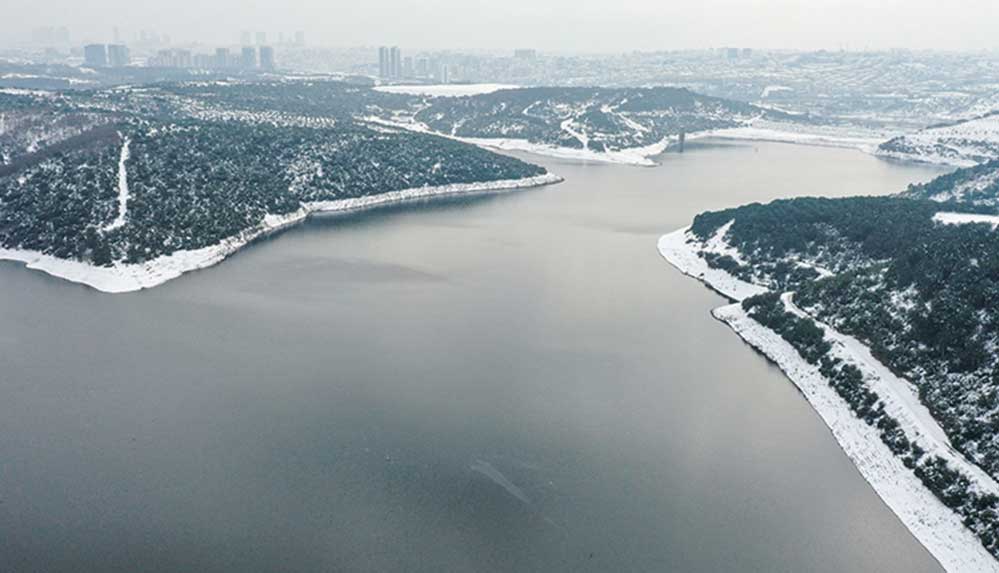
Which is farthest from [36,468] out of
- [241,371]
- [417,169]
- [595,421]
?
[417,169]

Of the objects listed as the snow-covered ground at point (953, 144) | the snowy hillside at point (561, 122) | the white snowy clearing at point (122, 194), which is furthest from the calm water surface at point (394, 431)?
the snow-covered ground at point (953, 144)

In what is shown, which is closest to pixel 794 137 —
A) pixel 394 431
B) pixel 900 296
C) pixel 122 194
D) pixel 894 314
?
pixel 900 296

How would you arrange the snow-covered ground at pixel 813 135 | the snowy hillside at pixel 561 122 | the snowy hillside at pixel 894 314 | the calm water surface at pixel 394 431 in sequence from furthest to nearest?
the snow-covered ground at pixel 813 135, the snowy hillside at pixel 561 122, the snowy hillside at pixel 894 314, the calm water surface at pixel 394 431

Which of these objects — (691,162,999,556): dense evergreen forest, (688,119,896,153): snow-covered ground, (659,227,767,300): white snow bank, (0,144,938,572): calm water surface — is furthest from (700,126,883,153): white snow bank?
(0,144,938,572): calm water surface

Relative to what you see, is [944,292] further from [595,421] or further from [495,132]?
[495,132]

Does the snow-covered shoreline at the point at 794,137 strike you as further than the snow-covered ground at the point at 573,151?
Yes

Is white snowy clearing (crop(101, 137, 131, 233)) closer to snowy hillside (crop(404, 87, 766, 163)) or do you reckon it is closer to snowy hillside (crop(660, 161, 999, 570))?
snowy hillside (crop(660, 161, 999, 570))

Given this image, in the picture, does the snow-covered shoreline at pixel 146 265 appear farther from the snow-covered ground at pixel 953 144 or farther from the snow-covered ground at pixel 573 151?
the snow-covered ground at pixel 953 144
